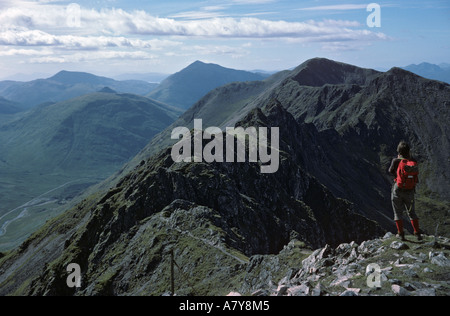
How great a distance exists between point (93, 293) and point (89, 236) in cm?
2764

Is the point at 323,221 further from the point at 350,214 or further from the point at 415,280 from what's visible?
the point at 415,280

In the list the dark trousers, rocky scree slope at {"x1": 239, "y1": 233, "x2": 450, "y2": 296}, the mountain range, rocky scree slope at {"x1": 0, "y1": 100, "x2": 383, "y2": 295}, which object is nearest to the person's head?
the dark trousers

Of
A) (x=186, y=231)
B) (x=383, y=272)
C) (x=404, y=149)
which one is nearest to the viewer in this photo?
(x=383, y=272)

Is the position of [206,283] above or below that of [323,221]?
above

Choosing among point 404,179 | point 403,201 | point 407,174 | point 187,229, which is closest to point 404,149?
point 407,174

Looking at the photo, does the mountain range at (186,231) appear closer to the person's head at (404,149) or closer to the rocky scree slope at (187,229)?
the rocky scree slope at (187,229)

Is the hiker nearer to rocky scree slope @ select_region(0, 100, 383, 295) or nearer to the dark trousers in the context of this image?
the dark trousers

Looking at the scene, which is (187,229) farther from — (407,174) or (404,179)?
(407,174)

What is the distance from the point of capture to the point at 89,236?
86312mm

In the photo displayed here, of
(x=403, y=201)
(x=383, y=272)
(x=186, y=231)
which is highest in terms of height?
(x=403, y=201)

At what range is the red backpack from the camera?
23828 mm

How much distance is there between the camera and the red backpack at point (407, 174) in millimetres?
23828

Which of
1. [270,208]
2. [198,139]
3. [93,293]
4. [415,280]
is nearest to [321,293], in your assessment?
[415,280]

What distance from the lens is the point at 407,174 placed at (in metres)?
24.2
